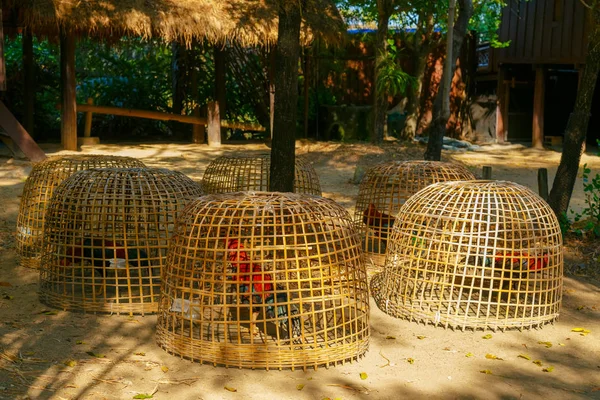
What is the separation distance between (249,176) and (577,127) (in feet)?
10.5

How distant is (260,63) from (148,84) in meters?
2.54

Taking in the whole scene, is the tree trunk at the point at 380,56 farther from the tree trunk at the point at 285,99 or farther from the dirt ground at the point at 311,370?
the dirt ground at the point at 311,370

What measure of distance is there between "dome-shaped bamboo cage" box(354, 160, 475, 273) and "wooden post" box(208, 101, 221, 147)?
8.31 metres

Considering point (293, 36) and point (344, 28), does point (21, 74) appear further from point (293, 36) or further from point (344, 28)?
point (293, 36)

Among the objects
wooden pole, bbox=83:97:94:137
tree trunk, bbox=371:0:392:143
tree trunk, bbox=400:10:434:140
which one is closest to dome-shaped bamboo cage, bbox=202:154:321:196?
wooden pole, bbox=83:97:94:137

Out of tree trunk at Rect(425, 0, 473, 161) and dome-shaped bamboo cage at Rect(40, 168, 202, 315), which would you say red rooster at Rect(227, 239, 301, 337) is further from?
tree trunk at Rect(425, 0, 473, 161)

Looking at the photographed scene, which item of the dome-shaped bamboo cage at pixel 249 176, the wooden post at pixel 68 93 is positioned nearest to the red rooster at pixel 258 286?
the dome-shaped bamboo cage at pixel 249 176

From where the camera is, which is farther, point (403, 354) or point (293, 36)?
point (293, 36)

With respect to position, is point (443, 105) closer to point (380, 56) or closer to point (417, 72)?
point (380, 56)

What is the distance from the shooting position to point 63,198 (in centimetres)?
518

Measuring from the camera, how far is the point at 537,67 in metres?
17.0

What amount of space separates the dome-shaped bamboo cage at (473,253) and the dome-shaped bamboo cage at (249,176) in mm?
2062

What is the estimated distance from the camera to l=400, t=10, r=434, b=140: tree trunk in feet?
54.1

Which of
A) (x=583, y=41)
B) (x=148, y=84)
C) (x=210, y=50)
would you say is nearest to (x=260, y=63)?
(x=210, y=50)
